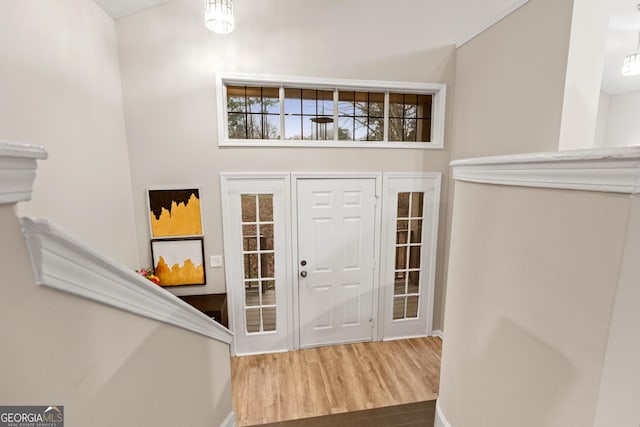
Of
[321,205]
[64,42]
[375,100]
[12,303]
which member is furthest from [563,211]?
[64,42]

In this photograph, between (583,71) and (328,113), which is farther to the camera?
(328,113)

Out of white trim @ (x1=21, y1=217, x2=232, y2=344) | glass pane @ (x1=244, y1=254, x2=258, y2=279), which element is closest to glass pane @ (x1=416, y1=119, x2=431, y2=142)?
glass pane @ (x1=244, y1=254, x2=258, y2=279)

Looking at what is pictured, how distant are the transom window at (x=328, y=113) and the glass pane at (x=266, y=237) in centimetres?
90

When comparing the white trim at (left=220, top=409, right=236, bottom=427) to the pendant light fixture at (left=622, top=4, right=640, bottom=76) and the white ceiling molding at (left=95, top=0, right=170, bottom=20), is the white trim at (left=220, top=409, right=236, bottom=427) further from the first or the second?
the pendant light fixture at (left=622, top=4, right=640, bottom=76)

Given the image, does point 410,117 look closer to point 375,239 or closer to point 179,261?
point 375,239

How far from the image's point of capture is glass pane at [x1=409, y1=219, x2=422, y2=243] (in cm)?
327

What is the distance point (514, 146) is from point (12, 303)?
2.97 meters

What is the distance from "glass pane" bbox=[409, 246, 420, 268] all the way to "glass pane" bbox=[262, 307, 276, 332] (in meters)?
1.75

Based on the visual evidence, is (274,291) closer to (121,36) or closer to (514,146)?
(514,146)

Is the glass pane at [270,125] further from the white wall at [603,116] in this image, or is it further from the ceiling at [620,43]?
the white wall at [603,116]

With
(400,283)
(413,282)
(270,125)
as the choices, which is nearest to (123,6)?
(270,125)

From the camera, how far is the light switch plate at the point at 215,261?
2.93 meters

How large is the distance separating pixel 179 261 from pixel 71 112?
1.58m

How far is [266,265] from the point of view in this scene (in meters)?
3.06
